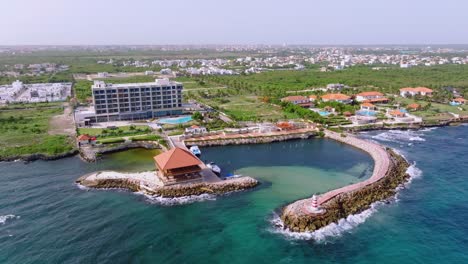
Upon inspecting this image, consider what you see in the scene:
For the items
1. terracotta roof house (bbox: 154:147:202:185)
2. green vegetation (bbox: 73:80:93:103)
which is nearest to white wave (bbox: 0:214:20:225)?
terracotta roof house (bbox: 154:147:202:185)

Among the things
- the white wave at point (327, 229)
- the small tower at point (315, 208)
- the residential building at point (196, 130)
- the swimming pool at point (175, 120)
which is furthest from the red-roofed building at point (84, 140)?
the small tower at point (315, 208)

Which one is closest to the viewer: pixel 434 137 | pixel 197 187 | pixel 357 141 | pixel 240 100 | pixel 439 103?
pixel 197 187

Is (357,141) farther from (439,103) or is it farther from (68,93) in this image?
(68,93)

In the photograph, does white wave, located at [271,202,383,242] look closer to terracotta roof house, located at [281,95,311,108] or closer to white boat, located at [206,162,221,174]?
white boat, located at [206,162,221,174]

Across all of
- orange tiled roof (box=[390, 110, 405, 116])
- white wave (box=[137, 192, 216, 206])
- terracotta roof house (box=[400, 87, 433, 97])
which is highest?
terracotta roof house (box=[400, 87, 433, 97])

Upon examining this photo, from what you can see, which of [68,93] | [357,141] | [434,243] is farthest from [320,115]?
[68,93]

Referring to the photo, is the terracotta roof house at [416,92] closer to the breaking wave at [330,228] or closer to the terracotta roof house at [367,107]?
the terracotta roof house at [367,107]

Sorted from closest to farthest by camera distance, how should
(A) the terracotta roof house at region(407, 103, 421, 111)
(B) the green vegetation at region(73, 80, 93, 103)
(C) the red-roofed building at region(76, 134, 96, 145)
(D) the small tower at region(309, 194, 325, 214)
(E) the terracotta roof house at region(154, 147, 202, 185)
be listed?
(D) the small tower at region(309, 194, 325, 214) < (E) the terracotta roof house at region(154, 147, 202, 185) < (C) the red-roofed building at region(76, 134, 96, 145) < (A) the terracotta roof house at region(407, 103, 421, 111) < (B) the green vegetation at region(73, 80, 93, 103)

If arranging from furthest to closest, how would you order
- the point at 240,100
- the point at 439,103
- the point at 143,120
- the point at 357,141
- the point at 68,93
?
the point at 68,93
the point at 240,100
the point at 439,103
the point at 143,120
the point at 357,141
